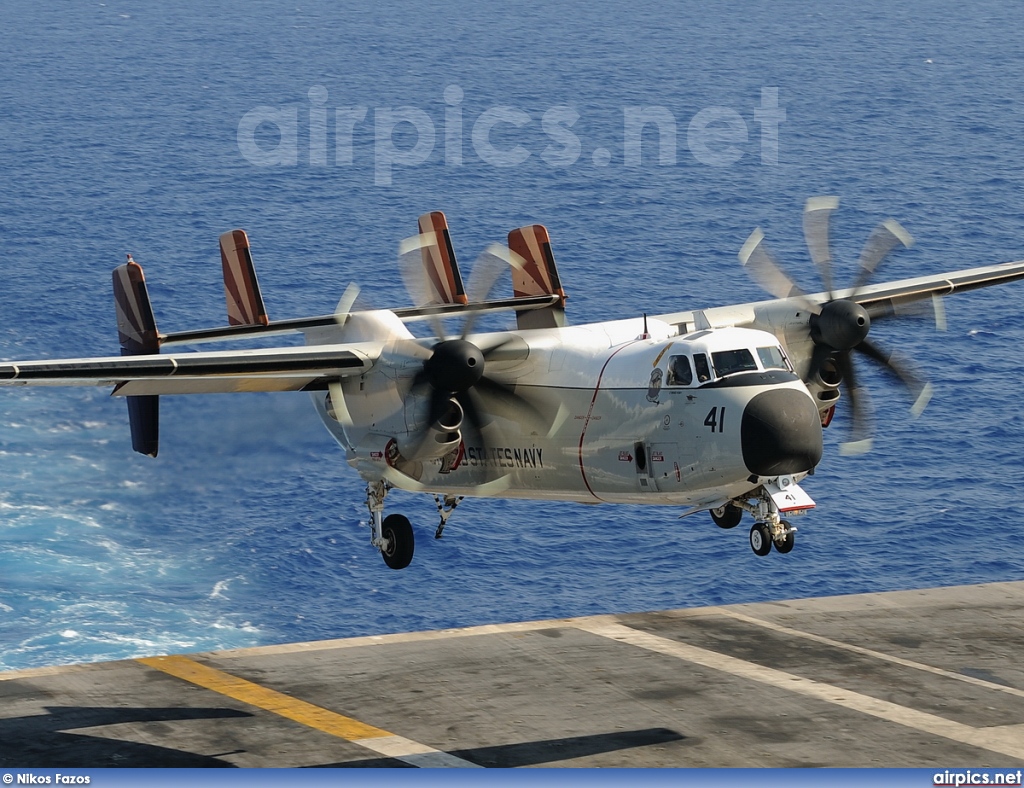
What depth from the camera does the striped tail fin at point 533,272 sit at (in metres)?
43.9

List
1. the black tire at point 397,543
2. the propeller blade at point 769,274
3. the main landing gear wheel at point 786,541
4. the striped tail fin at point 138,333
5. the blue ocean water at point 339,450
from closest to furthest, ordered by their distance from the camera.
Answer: the main landing gear wheel at point 786,541 → the propeller blade at point 769,274 → the black tire at point 397,543 → the striped tail fin at point 138,333 → the blue ocean water at point 339,450

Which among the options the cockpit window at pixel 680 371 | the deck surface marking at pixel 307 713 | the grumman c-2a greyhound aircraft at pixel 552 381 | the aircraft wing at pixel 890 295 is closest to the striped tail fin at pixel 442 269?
the grumman c-2a greyhound aircraft at pixel 552 381

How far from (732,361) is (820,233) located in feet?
30.2

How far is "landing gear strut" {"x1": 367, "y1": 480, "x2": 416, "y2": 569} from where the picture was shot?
1681 inches

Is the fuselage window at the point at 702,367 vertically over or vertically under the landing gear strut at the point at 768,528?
over

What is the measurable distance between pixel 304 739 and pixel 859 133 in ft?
551

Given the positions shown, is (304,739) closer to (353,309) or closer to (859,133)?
(353,309)

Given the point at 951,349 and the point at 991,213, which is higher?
the point at 991,213

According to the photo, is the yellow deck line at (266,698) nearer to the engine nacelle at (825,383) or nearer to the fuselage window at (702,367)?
the fuselage window at (702,367)

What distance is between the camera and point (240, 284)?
45.3 metres

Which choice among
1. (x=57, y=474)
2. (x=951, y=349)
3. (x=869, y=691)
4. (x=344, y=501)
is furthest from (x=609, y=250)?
(x=869, y=691)

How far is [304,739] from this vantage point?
4231cm

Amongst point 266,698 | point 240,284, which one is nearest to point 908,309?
→ point 240,284

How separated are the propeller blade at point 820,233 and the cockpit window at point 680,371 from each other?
8272 millimetres
